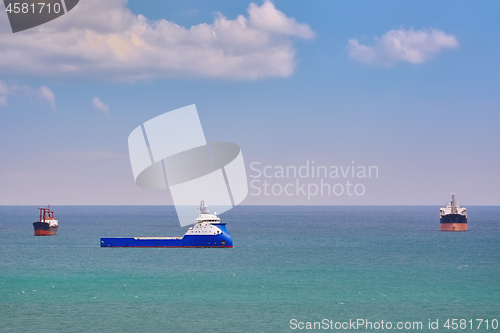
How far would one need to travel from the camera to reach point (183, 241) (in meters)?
115

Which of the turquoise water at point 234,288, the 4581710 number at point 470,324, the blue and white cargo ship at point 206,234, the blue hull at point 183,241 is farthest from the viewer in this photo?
the blue hull at point 183,241

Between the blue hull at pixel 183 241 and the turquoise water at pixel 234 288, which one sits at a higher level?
the blue hull at pixel 183 241

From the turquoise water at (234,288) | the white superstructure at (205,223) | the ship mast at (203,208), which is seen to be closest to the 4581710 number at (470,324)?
the turquoise water at (234,288)

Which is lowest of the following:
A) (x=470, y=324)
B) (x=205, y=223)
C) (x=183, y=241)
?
(x=470, y=324)

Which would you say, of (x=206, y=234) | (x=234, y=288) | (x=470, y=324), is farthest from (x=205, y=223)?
(x=470, y=324)

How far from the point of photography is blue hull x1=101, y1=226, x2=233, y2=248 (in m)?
112

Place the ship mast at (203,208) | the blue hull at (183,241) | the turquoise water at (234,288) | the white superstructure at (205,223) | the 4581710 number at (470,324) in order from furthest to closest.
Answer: the blue hull at (183,241) → the white superstructure at (205,223) → the ship mast at (203,208) → the turquoise water at (234,288) → the 4581710 number at (470,324)

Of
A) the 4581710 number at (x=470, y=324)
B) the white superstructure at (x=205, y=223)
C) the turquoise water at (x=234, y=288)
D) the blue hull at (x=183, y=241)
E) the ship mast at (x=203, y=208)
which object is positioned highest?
the ship mast at (x=203, y=208)

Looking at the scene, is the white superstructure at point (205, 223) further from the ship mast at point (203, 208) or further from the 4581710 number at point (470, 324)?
the 4581710 number at point (470, 324)

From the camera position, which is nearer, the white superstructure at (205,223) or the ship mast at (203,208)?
the ship mast at (203,208)

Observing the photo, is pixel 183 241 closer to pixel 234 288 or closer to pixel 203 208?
pixel 203 208

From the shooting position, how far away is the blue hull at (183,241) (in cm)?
11244

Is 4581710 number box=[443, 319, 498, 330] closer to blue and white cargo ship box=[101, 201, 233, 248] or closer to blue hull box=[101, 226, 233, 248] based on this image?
blue and white cargo ship box=[101, 201, 233, 248]

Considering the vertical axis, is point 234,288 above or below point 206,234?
below
